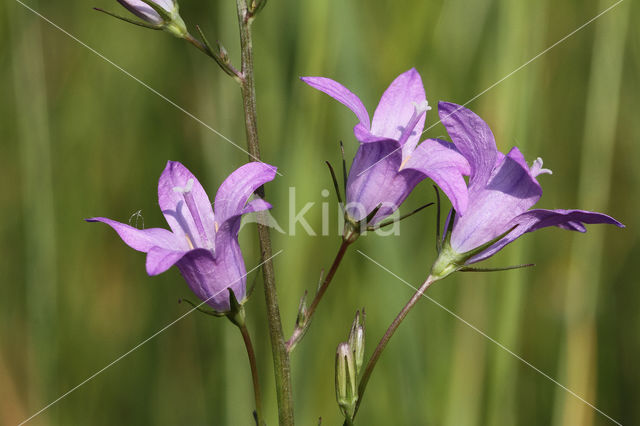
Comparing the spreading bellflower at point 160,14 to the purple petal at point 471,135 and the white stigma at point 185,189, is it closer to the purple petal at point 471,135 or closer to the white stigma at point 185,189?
the white stigma at point 185,189

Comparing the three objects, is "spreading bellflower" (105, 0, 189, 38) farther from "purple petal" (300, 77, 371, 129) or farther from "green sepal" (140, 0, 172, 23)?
"purple petal" (300, 77, 371, 129)

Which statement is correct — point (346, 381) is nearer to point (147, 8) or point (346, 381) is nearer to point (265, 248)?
point (265, 248)

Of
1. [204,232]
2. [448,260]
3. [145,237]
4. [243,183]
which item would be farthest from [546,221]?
[145,237]

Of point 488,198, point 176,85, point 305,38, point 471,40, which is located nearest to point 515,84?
point 471,40

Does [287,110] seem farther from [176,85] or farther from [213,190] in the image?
[176,85]

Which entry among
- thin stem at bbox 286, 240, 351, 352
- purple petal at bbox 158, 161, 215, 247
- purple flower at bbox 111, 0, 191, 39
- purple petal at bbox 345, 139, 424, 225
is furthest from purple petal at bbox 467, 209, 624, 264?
purple flower at bbox 111, 0, 191, 39

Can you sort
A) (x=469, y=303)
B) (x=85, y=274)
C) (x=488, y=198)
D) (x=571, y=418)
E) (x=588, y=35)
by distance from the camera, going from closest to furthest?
(x=488, y=198) → (x=571, y=418) → (x=469, y=303) → (x=85, y=274) → (x=588, y=35)

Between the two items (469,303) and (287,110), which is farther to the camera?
(469,303)
